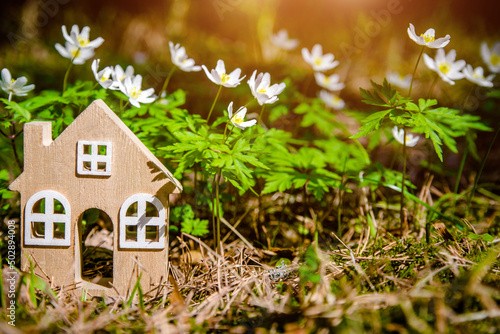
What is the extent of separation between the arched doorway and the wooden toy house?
0.11 metres

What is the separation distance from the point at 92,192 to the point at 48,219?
0.77ft

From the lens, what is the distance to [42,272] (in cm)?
168

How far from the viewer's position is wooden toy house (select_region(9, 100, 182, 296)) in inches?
63.4

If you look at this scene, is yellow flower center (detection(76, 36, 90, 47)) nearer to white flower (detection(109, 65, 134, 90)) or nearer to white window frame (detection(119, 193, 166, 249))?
white flower (detection(109, 65, 134, 90))

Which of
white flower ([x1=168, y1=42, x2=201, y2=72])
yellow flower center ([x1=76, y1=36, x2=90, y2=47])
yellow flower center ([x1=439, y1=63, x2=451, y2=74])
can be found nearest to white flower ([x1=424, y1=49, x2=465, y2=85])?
yellow flower center ([x1=439, y1=63, x2=451, y2=74])

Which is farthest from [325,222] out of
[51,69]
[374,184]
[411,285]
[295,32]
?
[51,69]

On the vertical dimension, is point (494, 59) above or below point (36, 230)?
above

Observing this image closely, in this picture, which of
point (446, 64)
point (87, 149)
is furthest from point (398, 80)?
point (87, 149)

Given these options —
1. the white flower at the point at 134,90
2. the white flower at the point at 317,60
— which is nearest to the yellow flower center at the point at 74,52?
the white flower at the point at 134,90

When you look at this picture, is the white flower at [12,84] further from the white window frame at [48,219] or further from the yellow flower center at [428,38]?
the yellow flower center at [428,38]

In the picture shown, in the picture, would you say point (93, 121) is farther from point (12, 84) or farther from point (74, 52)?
point (74, 52)

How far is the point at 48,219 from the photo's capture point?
1657 millimetres

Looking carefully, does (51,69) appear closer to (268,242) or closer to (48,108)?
(48,108)

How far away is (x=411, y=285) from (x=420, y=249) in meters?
0.39
